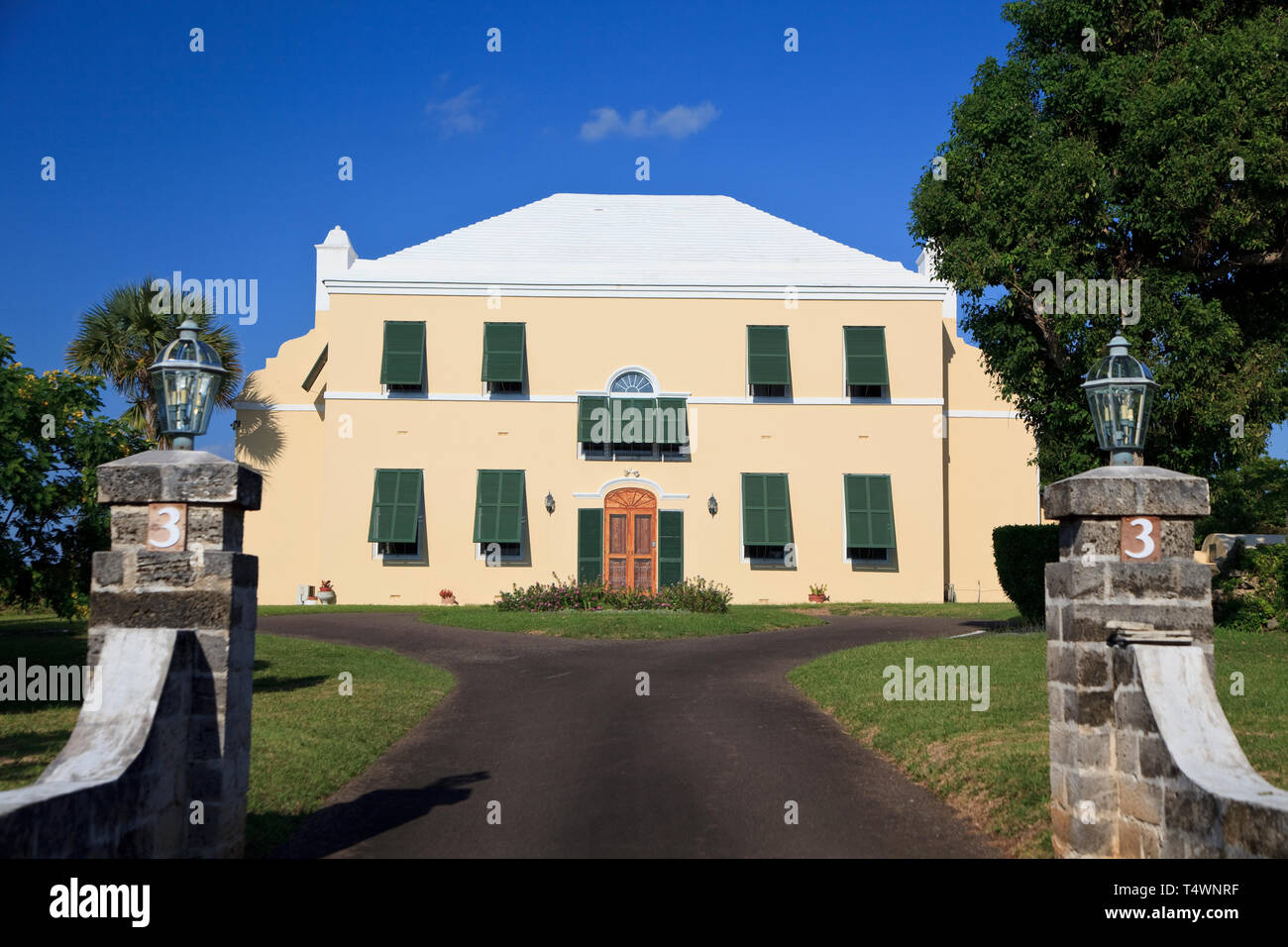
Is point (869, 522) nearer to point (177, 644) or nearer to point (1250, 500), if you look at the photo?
point (1250, 500)

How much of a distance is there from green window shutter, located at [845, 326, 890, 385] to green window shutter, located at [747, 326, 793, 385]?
148cm

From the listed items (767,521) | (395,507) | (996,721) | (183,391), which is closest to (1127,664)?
(996,721)

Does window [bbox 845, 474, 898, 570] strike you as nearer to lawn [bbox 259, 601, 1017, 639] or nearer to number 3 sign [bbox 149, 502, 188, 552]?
lawn [bbox 259, 601, 1017, 639]

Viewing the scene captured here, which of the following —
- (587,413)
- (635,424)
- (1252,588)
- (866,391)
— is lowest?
(1252,588)

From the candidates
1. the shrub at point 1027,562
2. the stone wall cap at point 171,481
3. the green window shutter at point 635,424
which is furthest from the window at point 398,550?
the stone wall cap at point 171,481

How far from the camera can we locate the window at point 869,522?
25.0 metres

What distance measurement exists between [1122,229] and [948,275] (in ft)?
8.27

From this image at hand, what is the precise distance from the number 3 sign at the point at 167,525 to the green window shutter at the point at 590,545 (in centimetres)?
1863

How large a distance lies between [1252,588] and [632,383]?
13.9m

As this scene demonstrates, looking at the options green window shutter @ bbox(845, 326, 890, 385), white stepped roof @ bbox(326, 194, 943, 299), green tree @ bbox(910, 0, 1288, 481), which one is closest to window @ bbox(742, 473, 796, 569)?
green window shutter @ bbox(845, 326, 890, 385)

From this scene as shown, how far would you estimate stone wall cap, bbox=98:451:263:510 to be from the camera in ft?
19.5

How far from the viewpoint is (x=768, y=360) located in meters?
25.2

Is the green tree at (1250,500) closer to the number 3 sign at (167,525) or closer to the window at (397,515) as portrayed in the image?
the window at (397,515)
